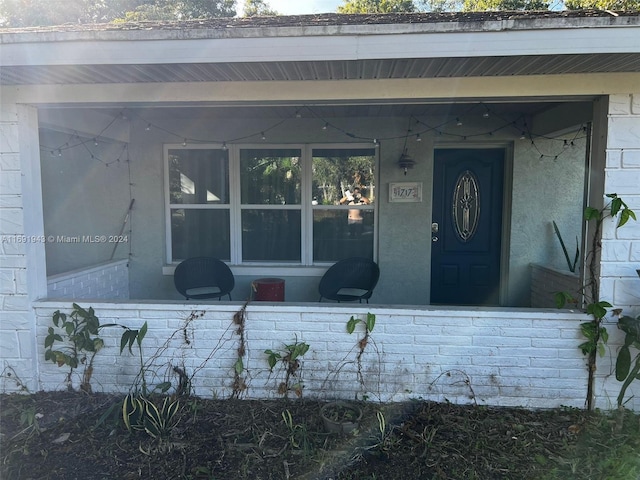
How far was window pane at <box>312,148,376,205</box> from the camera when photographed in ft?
16.6

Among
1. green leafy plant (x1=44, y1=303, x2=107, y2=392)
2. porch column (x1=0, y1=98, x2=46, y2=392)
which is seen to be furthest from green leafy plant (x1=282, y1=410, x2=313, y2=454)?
porch column (x1=0, y1=98, x2=46, y2=392)

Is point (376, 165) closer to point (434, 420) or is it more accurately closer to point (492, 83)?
point (492, 83)

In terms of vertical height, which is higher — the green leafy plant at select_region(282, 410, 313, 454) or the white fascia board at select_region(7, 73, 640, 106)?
the white fascia board at select_region(7, 73, 640, 106)

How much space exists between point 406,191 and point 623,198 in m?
2.35

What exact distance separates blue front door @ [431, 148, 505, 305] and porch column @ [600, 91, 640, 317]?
226 cm

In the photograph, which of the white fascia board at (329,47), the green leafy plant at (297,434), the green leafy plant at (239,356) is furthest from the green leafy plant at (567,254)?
the green leafy plant at (239,356)

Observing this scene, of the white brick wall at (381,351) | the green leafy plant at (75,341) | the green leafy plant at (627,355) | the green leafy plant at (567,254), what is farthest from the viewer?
the green leafy plant at (567,254)

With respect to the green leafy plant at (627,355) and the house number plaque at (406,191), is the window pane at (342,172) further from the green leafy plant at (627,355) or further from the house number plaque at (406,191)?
the green leafy plant at (627,355)

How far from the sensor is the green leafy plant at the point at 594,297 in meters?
2.82

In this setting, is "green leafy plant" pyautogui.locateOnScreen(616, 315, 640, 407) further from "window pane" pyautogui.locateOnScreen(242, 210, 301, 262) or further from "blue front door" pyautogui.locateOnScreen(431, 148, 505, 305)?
"window pane" pyautogui.locateOnScreen(242, 210, 301, 262)

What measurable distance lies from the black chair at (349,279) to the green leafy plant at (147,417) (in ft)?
7.60

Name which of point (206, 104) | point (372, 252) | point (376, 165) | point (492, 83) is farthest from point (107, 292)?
point (492, 83)

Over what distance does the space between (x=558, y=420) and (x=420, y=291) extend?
7.49 feet

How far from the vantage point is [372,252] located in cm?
512
